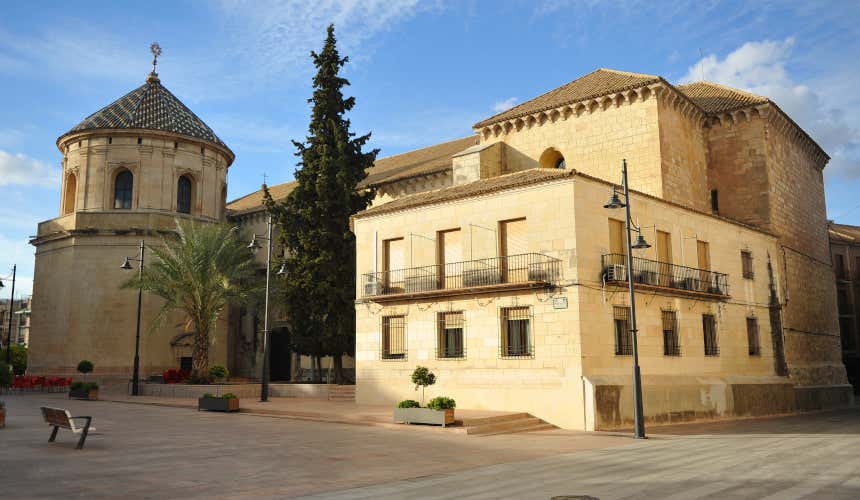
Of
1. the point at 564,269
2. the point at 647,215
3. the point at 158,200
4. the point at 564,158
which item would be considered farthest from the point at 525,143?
the point at 158,200

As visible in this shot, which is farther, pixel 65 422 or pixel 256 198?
pixel 256 198

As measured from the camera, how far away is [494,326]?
2159cm

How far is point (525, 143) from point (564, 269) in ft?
39.9

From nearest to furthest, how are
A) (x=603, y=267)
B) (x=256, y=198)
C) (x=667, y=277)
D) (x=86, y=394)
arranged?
(x=603, y=267) < (x=667, y=277) < (x=86, y=394) < (x=256, y=198)

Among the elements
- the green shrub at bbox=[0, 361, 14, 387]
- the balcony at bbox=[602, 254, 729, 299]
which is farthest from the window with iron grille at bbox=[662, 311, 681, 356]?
the green shrub at bbox=[0, 361, 14, 387]

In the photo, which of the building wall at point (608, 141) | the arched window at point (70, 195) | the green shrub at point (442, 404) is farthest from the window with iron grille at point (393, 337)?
the arched window at point (70, 195)

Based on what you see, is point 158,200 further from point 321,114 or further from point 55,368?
point 321,114

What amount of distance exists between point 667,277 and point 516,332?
5761 mm

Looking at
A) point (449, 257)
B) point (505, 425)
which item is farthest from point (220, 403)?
point (505, 425)

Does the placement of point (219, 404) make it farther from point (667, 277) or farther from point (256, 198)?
point (256, 198)

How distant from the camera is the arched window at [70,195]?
137 ft

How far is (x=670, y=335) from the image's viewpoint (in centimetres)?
2292

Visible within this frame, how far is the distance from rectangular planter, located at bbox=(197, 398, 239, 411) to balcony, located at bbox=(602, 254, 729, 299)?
1261 centimetres

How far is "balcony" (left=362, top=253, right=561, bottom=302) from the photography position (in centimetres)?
2073
